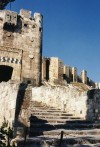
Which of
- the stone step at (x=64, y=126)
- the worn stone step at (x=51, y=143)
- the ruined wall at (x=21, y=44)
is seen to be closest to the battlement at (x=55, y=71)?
the ruined wall at (x=21, y=44)

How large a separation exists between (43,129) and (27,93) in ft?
5.88

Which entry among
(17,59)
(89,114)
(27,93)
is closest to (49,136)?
(27,93)

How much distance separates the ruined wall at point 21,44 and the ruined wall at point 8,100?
15.8m

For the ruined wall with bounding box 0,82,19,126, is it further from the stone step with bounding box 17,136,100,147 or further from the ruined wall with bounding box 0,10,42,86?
the ruined wall with bounding box 0,10,42,86

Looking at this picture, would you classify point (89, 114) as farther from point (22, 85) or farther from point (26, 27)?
point (26, 27)

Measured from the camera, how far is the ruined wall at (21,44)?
25766 mm

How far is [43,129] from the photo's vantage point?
9.77 meters

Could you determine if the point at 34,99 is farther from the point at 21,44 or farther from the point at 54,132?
the point at 21,44

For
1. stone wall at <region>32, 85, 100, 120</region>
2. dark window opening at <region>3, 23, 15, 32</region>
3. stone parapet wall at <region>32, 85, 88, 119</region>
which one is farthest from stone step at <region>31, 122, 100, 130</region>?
dark window opening at <region>3, 23, 15, 32</region>

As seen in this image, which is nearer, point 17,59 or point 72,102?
point 72,102

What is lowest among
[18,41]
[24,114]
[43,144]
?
[43,144]

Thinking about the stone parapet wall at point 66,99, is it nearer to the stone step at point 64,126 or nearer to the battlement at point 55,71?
the stone step at point 64,126

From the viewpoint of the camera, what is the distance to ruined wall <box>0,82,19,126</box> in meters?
Result: 8.50

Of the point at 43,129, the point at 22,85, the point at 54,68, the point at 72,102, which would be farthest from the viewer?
the point at 54,68
